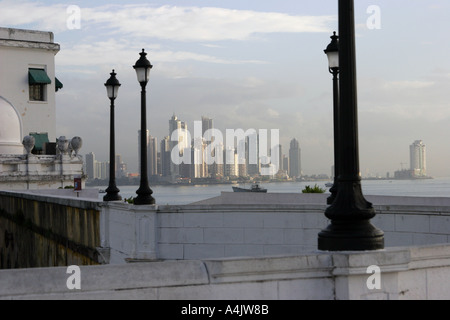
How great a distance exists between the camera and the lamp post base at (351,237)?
6422mm

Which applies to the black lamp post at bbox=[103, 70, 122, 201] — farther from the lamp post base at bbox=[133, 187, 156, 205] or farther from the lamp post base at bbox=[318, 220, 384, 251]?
the lamp post base at bbox=[318, 220, 384, 251]

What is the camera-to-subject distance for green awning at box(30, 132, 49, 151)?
191ft

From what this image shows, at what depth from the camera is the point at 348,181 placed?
22.0 ft

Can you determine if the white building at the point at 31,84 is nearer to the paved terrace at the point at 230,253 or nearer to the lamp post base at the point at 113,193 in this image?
the paved terrace at the point at 230,253

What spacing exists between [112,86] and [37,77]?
4401 cm

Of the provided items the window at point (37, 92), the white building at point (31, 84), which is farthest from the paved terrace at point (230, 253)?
the window at point (37, 92)

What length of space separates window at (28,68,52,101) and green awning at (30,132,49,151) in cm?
384

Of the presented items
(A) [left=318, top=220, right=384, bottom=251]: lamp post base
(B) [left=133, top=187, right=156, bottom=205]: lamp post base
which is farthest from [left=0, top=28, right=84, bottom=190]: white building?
(A) [left=318, top=220, right=384, bottom=251]: lamp post base

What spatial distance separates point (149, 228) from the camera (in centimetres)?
1434

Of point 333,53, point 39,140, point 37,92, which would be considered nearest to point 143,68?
point 333,53

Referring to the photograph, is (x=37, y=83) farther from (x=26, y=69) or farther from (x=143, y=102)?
(x=143, y=102)
